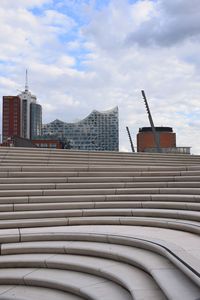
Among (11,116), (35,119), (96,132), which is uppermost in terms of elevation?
(35,119)

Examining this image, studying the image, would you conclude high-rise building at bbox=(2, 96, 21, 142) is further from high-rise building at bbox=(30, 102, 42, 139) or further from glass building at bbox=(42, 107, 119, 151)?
glass building at bbox=(42, 107, 119, 151)

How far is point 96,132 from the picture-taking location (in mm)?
71500

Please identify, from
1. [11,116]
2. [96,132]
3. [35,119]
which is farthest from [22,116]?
[96,132]

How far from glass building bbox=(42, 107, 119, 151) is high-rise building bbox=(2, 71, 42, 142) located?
5.61 meters

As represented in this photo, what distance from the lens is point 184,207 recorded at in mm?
8391

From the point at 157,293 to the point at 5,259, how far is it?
3.31 metres

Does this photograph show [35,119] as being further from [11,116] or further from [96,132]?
[96,132]

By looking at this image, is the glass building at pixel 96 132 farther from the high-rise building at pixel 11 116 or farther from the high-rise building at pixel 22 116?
the high-rise building at pixel 11 116

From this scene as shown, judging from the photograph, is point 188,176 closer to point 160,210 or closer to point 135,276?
point 160,210

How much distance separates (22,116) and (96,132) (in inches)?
526

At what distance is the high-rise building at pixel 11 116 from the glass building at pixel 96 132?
8255 mm

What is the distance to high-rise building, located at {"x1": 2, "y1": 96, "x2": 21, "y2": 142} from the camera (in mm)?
65062

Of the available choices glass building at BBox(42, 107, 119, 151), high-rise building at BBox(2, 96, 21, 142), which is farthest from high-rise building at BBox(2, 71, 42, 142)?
glass building at BBox(42, 107, 119, 151)

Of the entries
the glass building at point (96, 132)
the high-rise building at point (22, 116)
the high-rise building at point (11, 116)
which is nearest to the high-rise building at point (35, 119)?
the high-rise building at point (22, 116)
